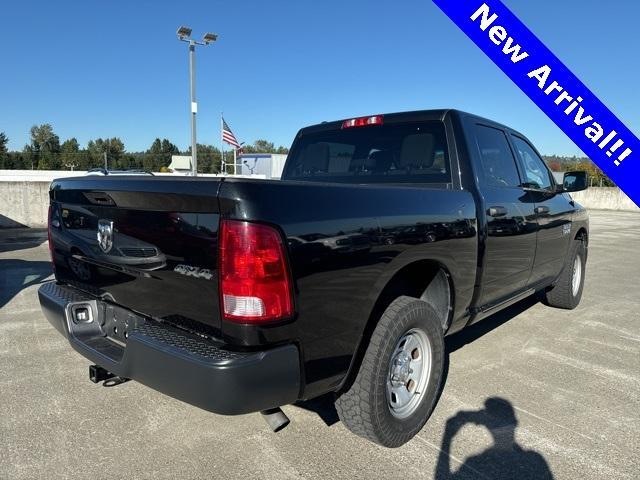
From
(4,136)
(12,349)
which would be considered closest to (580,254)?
(12,349)

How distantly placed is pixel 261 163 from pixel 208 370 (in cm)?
3056

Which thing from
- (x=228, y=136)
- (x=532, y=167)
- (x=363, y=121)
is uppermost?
(x=228, y=136)

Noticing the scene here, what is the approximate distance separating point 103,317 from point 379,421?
159cm

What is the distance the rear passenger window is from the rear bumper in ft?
7.43

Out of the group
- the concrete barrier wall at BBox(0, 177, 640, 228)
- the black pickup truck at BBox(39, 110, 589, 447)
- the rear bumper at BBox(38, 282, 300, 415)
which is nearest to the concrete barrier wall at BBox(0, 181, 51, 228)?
the concrete barrier wall at BBox(0, 177, 640, 228)

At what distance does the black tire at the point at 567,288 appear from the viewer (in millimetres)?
5270

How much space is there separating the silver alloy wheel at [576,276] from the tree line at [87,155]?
197ft

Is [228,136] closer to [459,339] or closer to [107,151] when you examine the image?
[459,339]

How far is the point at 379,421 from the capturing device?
2.42 meters

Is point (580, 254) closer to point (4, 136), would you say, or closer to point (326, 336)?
point (326, 336)

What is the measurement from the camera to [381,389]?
2.41 m

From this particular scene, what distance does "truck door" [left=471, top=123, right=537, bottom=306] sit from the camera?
3371 millimetres

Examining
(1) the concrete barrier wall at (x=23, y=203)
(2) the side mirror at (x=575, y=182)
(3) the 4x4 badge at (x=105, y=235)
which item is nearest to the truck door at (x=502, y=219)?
(2) the side mirror at (x=575, y=182)

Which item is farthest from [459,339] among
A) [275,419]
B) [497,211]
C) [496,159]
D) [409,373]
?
[275,419]
